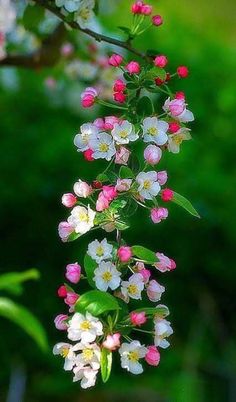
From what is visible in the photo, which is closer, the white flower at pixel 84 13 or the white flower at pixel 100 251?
the white flower at pixel 100 251

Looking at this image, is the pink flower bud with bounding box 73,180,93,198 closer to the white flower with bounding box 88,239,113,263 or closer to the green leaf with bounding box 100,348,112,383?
the white flower with bounding box 88,239,113,263

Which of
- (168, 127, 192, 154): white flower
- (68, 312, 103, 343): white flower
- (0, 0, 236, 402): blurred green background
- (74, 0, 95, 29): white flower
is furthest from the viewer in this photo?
(0, 0, 236, 402): blurred green background

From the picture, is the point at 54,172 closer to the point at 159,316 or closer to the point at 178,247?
the point at 178,247

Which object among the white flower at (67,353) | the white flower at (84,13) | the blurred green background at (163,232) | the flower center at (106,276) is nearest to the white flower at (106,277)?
the flower center at (106,276)

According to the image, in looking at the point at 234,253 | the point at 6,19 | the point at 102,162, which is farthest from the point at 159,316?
the point at 234,253

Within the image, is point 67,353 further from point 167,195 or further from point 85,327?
point 167,195

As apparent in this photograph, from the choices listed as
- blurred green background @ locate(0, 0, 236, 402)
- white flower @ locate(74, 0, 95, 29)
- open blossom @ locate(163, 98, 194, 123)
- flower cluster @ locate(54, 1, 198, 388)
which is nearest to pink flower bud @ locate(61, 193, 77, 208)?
flower cluster @ locate(54, 1, 198, 388)

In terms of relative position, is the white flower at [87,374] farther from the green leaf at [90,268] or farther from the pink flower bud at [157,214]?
the pink flower bud at [157,214]

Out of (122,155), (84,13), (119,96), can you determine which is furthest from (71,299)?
(84,13)
